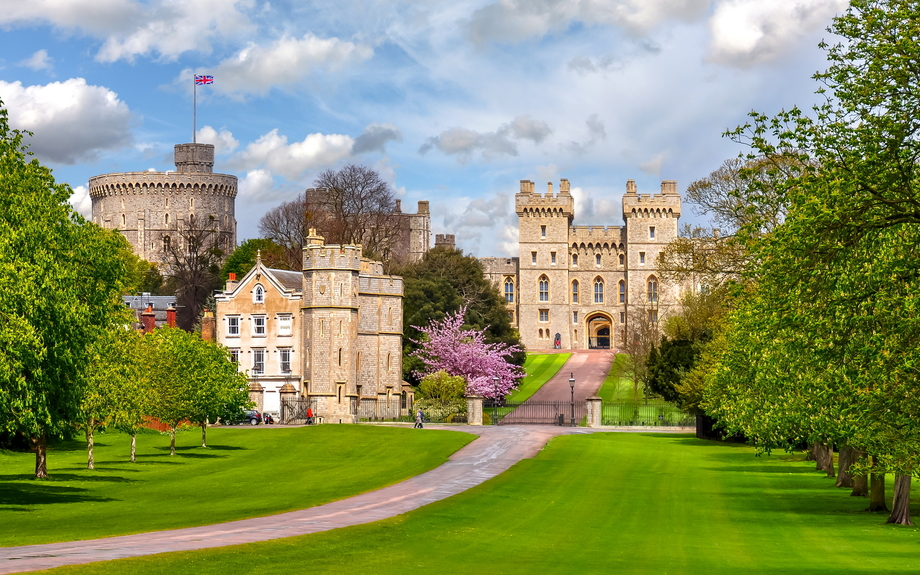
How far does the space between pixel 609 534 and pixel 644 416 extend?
47.3 metres

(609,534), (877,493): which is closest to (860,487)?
(877,493)

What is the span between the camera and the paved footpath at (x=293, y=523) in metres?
15.7

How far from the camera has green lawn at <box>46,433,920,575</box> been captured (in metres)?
16.9

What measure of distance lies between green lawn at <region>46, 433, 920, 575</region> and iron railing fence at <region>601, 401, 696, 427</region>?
26.8 m

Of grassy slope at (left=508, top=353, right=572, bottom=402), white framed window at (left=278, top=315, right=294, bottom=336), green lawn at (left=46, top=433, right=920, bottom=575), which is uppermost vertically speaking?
white framed window at (left=278, top=315, right=294, bottom=336)

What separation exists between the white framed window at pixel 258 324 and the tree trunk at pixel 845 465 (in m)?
40.7

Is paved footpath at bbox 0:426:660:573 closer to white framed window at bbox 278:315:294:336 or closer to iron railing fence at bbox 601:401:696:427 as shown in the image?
iron railing fence at bbox 601:401:696:427

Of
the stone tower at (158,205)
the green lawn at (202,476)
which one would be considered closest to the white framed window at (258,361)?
the green lawn at (202,476)

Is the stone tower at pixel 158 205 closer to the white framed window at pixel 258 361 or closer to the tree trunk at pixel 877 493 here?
the white framed window at pixel 258 361

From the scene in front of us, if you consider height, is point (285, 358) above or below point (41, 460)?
above

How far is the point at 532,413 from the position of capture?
224 feet

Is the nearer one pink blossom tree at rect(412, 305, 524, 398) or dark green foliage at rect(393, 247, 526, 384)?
pink blossom tree at rect(412, 305, 524, 398)

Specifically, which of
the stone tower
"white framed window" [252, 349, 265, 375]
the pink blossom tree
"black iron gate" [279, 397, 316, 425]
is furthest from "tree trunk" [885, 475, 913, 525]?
the stone tower

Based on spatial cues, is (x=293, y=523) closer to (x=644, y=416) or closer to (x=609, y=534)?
(x=609, y=534)
